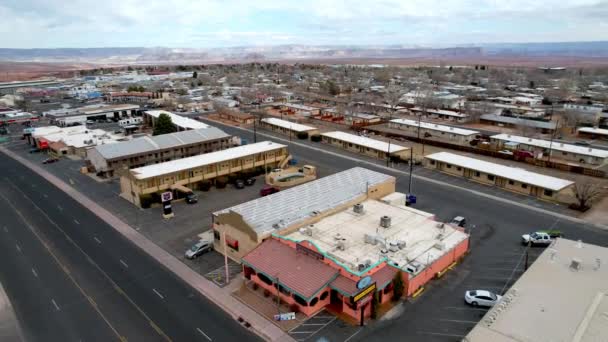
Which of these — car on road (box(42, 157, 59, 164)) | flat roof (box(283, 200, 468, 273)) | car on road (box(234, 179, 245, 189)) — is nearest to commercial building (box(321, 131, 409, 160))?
car on road (box(234, 179, 245, 189))

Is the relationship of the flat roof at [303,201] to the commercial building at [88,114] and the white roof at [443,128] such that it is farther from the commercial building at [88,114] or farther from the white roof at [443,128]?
the commercial building at [88,114]

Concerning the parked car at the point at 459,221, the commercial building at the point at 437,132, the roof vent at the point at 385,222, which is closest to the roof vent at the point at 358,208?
the roof vent at the point at 385,222

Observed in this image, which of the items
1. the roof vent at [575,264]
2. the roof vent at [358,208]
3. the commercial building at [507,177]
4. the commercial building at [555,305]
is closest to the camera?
the commercial building at [555,305]

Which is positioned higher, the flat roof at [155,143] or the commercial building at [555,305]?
the flat roof at [155,143]

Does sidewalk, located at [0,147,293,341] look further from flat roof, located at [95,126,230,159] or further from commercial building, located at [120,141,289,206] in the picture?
flat roof, located at [95,126,230,159]

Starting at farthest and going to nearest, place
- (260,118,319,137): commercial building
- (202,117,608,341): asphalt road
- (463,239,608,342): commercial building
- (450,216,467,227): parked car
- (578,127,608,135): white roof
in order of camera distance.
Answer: (260,118,319,137): commercial building
(578,127,608,135): white roof
(450,216,467,227): parked car
(202,117,608,341): asphalt road
(463,239,608,342): commercial building

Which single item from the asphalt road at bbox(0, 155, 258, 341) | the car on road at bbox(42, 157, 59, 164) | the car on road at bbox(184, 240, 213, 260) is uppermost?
the car on road at bbox(42, 157, 59, 164)

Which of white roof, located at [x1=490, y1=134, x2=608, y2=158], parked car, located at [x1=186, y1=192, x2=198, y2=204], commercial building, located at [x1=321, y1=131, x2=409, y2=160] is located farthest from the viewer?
commercial building, located at [x1=321, y1=131, x2=409, y2=160]
